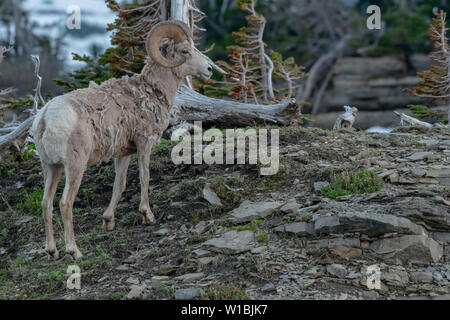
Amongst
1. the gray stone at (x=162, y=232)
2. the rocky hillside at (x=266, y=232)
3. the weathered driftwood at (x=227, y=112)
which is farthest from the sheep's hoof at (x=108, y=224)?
the weathered driftwood at (x=227, y=112)

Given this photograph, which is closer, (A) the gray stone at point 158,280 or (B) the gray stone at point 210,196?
(A) the gray stone at point 158,280

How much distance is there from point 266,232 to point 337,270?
1.26 meters

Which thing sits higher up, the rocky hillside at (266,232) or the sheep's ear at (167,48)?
the sheep's ear at (167,48)

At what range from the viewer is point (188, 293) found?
24.5 feet

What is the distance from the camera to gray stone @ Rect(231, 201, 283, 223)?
923cm

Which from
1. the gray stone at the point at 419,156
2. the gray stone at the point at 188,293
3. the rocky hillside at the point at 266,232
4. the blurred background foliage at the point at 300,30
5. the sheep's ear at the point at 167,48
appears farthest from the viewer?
the blurred background foliage at the point at 300,30

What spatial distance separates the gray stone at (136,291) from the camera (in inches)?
300

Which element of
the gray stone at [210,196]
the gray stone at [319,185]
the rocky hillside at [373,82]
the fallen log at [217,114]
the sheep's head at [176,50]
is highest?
the sheep's head at [176,50]

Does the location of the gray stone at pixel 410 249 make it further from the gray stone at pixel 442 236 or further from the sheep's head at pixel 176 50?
the sheep's head at pixel 176 50

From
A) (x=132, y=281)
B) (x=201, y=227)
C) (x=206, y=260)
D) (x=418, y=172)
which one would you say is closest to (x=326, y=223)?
(x=206, y=260)

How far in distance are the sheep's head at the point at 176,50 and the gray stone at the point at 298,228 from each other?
9.66 ft

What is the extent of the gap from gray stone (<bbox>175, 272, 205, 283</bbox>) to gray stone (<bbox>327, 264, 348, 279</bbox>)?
152 cm

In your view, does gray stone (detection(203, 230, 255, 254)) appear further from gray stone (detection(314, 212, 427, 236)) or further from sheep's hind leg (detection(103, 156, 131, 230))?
sheep's hind leg (detection(103, 156, 131, 230))
